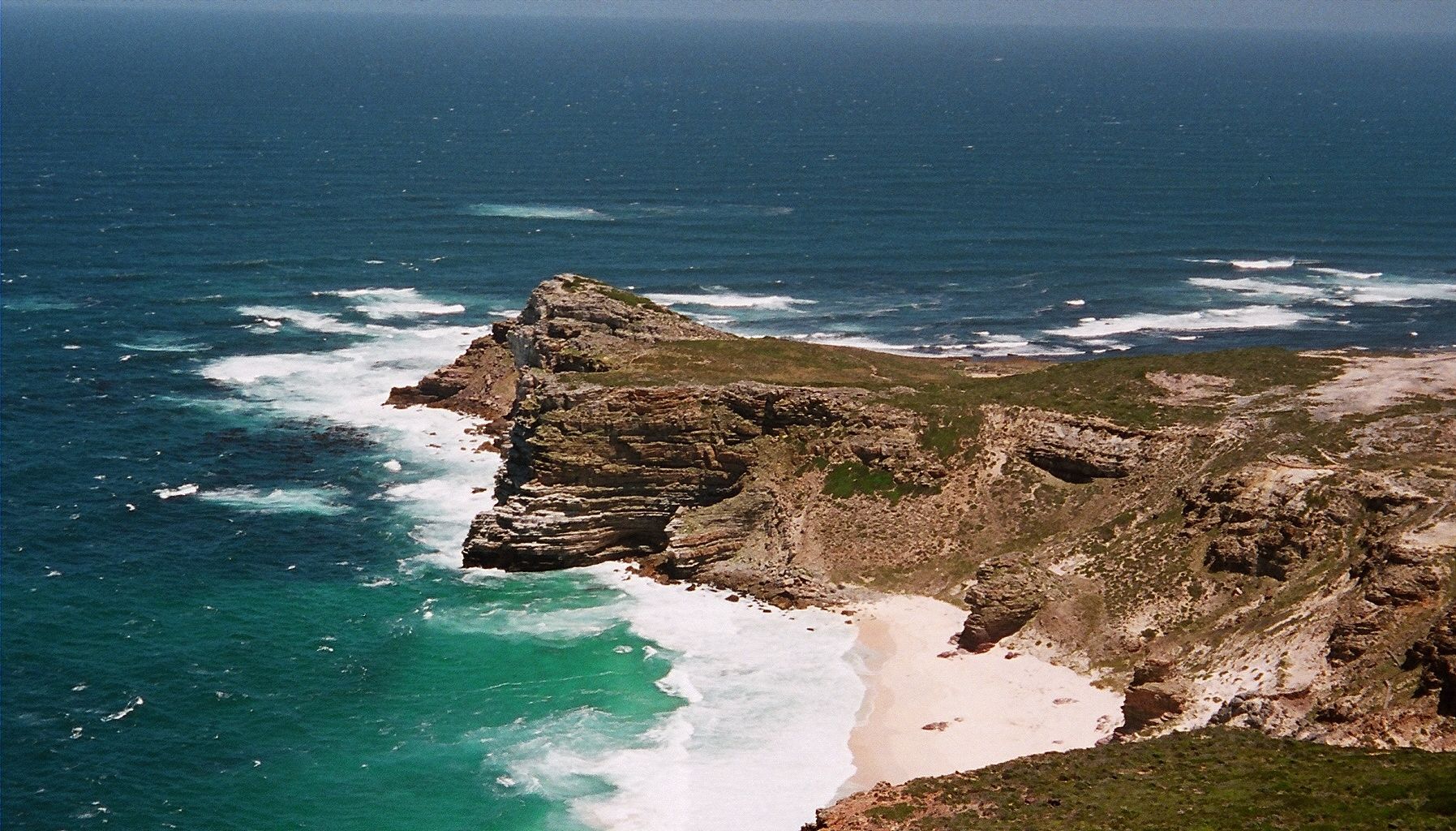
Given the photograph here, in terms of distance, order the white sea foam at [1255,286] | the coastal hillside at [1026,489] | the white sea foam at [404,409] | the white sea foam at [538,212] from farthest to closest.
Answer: the white sea foam at [538,212], the white sea foam at [1255,286], the white sea foam at [404,409], the coastal hillside at [1026,489]

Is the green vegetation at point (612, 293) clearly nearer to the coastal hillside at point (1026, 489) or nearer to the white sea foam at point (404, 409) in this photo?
the coastal hillside at point (1026, 489)

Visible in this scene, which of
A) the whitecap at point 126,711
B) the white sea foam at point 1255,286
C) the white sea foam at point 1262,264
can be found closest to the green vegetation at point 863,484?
the whitecap at point 126,711

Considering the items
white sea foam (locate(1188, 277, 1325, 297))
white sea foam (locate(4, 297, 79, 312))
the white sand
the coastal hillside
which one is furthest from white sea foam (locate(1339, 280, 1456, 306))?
white sea foam (locate(4, 297, 79, 312))

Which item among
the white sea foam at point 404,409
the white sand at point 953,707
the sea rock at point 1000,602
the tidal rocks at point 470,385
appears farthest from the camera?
the tidal rocks at point 470,385

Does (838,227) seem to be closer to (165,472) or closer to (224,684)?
(165,472)

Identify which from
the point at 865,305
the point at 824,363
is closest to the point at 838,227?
the point at 865,305

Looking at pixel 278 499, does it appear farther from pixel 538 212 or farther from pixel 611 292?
pixel 538 212
